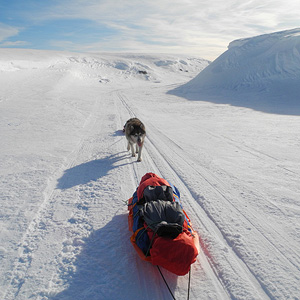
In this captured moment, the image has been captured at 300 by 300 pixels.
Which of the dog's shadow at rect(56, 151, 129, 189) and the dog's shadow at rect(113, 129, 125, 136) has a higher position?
the dog's shadow at rect(113, 129, 125, 136)

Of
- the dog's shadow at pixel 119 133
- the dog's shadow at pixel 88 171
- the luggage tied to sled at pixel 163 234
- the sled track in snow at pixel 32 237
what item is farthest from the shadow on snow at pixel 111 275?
the dog's shadow at pixel 119 133

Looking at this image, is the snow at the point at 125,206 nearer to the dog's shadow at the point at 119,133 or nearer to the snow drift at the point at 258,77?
the dog's shadow at the point at 119,133

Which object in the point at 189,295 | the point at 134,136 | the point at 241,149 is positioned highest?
the point at 134,136

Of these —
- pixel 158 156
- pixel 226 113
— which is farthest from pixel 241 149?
pixel 226 113

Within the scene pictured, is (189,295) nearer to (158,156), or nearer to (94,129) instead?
(158,156)

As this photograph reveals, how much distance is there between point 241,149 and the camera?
22.3 feet

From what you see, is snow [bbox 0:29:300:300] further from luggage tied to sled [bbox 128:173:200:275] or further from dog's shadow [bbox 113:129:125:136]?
luggage tied to sled [bbox 128:173:200:275]

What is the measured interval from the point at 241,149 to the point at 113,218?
476cm

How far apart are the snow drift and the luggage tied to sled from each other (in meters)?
12.9

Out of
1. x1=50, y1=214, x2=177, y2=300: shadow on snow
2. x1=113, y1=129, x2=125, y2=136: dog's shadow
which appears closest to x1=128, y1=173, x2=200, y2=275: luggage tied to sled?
x1=50, y1=214, x2=177, y2=300: shadow on snow

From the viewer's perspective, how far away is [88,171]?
5.28 meters

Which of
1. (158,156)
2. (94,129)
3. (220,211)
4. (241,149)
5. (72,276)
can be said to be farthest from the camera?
Result: (94,129)

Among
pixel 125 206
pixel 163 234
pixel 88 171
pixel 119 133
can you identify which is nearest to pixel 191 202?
pixel 125 206

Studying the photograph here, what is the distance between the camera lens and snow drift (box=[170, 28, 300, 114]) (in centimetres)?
1692
